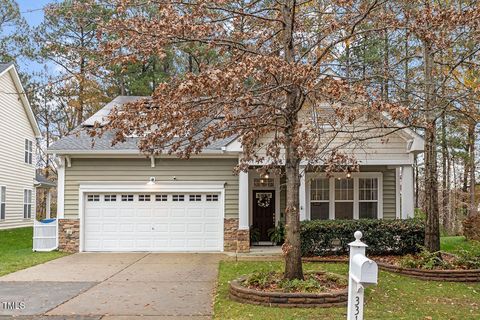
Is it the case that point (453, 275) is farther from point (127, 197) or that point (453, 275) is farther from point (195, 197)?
point (127, 197)

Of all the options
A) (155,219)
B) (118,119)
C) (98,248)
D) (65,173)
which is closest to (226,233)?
(155,219)

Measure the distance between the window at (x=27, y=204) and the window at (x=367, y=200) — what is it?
58.0 feet

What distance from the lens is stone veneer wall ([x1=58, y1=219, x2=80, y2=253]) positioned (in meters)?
14.6

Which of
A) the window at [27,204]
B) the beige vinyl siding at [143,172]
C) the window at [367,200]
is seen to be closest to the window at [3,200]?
the window at [27,204]

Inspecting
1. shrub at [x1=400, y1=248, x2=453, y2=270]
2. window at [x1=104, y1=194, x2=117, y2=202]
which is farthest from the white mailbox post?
window at [x1=104, y1=194, x2=117, y2=202]

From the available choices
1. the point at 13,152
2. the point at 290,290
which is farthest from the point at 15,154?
the point at 290,290

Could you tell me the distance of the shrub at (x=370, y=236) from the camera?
41.3 ft

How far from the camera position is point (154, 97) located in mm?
7039

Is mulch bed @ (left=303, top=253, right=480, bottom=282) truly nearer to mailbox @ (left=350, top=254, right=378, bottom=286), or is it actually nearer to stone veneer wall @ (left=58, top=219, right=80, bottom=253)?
mailbox @ (left=350, top=254, right=378, bottom=286)

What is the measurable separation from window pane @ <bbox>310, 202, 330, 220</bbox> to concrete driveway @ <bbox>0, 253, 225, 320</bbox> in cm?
405

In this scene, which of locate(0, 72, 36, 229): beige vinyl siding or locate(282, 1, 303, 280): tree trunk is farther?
locate(0, 72, 36, 229): beige vinyl siding

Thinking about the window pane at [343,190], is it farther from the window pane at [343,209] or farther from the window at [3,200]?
the window at [3,200]

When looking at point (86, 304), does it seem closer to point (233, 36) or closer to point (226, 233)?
point (233, 36)

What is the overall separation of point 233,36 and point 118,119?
286 centimetres
